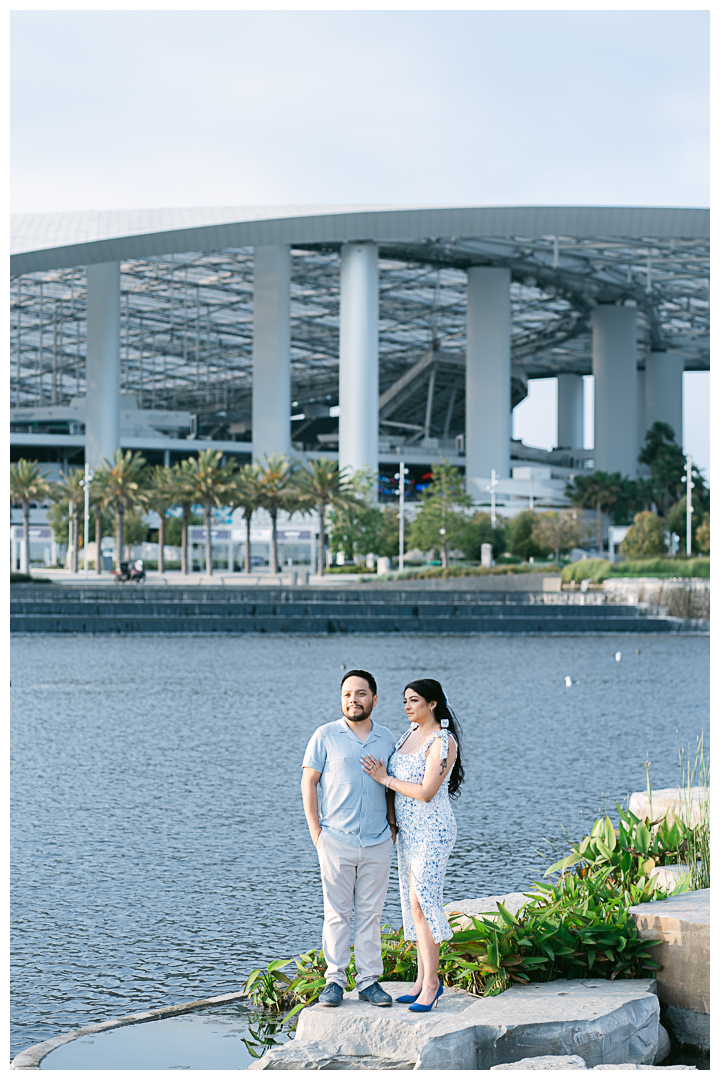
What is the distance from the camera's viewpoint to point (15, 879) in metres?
7.41

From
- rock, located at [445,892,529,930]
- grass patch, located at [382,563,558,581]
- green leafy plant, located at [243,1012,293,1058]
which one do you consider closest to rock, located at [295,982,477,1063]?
green leafy plant, located at [243,1012,293,1058]

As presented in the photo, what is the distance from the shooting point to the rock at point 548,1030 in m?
4.14

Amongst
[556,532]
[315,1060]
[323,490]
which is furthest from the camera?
[556,532]

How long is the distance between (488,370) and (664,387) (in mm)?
32256

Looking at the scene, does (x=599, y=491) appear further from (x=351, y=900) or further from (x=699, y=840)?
(x=351, y=900)

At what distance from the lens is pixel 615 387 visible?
303 ft

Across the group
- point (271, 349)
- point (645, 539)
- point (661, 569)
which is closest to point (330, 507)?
point (271, 349)

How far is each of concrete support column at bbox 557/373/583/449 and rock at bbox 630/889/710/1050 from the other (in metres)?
122

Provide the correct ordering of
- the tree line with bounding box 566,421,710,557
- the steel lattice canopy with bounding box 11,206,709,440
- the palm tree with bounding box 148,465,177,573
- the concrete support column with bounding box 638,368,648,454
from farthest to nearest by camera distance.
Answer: the concrete support column with bounding box 638,368,648,454
the tree line with bounding box 566,421,710,557
the steel lattice canopy with bounding box 11,206,709,440
the palm tree with bounding box 148,465,177,573

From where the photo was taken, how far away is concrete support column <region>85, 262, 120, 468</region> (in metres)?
75.6

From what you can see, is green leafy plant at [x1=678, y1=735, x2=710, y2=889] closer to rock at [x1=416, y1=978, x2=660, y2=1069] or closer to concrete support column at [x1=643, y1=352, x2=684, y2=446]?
rock at [x1=416, y1=978, x2=660, y2=1069]

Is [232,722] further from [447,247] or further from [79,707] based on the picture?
[447,247]
